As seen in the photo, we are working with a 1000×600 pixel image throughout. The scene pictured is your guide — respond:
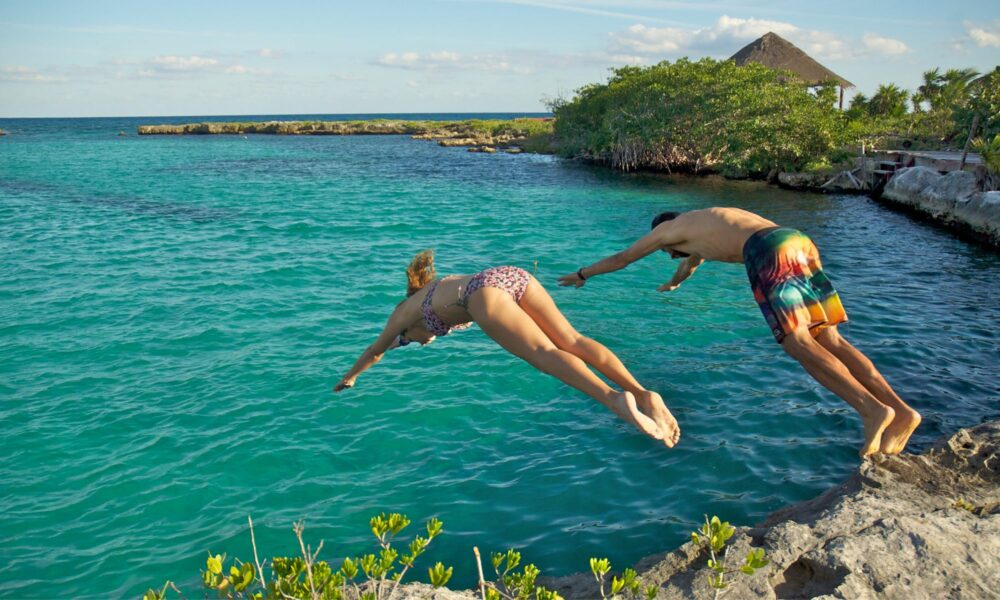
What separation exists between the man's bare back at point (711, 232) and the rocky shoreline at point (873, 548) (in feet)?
7.03

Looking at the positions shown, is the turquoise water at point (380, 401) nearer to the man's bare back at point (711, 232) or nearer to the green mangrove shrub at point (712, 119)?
the man's bare back at point (711, 232)

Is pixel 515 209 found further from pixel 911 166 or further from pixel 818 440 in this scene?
pixel 818 440

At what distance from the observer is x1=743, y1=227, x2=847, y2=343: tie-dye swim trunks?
5379mm

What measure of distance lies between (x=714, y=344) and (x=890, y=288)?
646 centimetres

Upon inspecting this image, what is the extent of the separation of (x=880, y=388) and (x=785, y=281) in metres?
1.23

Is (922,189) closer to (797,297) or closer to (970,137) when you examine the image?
(970,137)

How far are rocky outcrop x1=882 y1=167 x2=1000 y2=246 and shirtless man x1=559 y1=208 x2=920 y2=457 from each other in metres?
17.8

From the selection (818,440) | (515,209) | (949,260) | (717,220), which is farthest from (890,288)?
(515,209)

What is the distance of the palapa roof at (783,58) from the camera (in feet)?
155

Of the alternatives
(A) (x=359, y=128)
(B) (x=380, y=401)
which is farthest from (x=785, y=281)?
(A) (x=359, y=128)

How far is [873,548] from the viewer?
463cm

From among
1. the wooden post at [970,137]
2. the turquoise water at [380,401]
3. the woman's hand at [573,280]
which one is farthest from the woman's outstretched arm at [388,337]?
the wooden post at [970,137]

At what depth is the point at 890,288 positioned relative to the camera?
15766mm

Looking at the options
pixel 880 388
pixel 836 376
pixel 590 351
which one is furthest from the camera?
pixel 880 388
